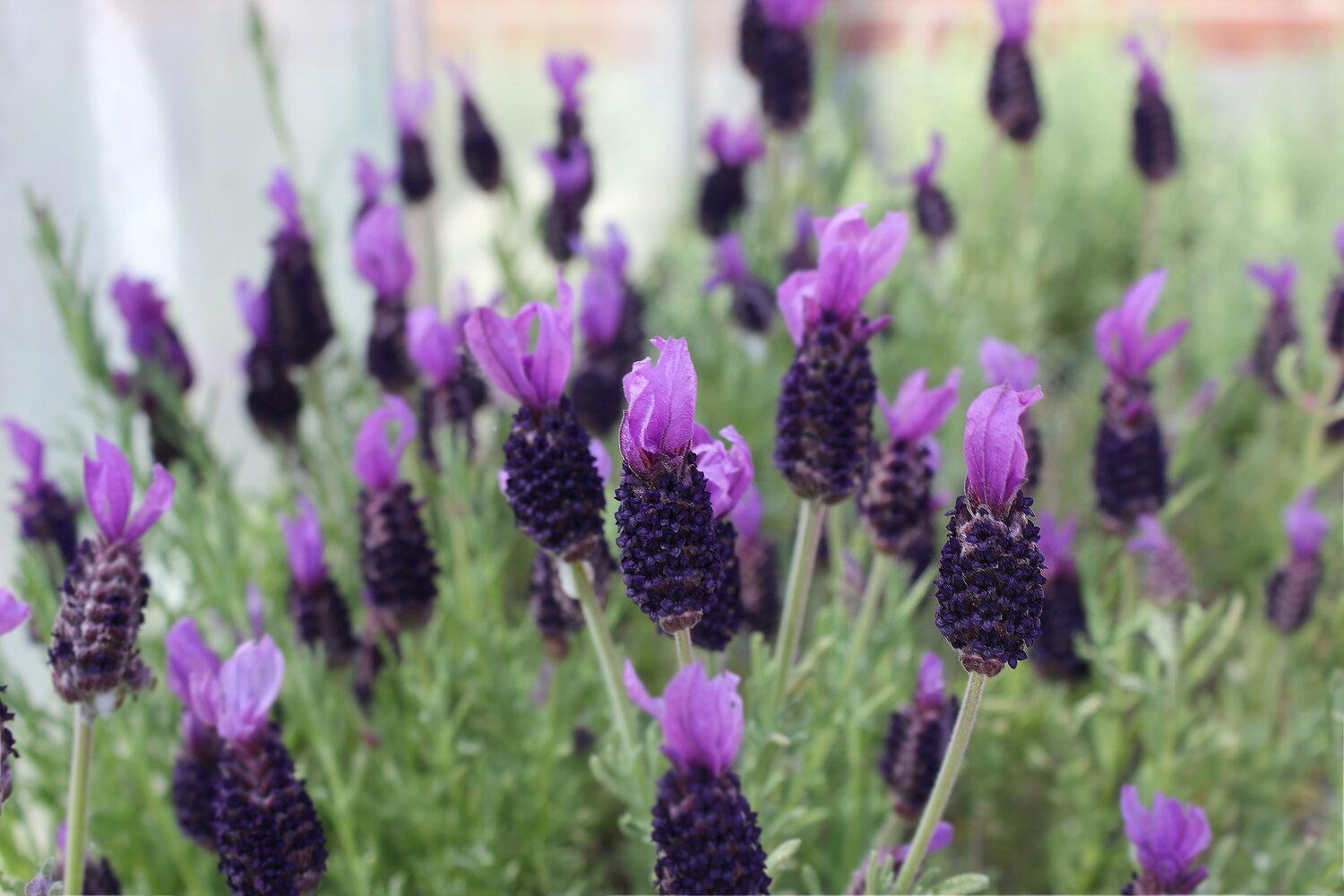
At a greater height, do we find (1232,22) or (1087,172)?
(1232,22)

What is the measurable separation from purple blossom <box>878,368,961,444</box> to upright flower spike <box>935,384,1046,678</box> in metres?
0.31

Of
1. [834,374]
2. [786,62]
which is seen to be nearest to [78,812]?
[834,374]

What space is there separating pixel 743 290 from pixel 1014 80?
545mm

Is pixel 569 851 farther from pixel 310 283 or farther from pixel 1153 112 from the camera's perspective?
pixel 1153 112

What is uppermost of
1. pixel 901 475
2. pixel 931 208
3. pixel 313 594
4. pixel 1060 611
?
pixel 931 208

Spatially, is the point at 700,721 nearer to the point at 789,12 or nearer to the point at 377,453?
the point at 377,453

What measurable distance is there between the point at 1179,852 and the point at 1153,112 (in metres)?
1.37

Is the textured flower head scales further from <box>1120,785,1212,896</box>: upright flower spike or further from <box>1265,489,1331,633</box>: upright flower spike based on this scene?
<box>1265,489,1331,633</box>: upright flower spike

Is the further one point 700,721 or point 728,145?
point 728,145

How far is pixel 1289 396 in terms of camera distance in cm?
192

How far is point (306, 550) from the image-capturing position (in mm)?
1169

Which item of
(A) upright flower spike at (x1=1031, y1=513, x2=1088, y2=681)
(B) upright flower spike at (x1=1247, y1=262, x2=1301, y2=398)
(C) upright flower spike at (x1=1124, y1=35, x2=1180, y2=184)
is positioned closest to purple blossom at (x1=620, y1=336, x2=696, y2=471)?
(A) upright flower spike at (x1=1031, y1=513, x2=1088, y2=681)

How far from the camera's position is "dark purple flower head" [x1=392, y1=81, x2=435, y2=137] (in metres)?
1.91

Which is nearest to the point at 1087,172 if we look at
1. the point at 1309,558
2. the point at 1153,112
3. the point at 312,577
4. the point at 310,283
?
the point at 1153,112
